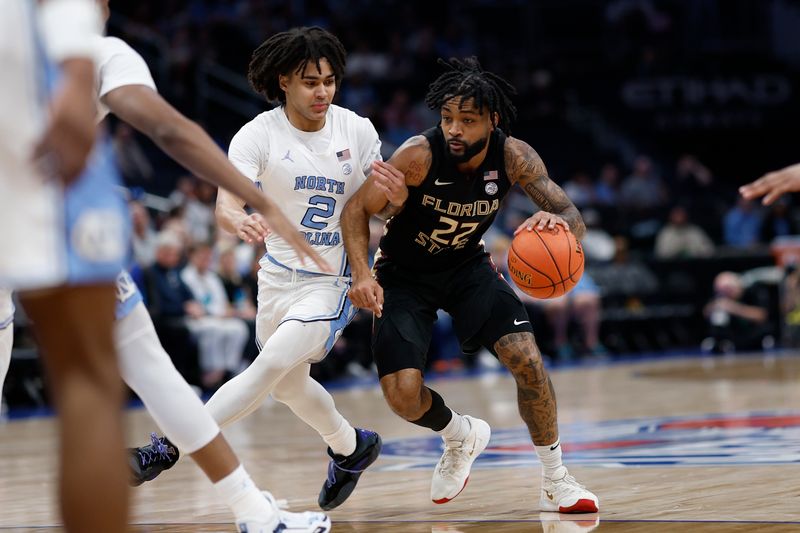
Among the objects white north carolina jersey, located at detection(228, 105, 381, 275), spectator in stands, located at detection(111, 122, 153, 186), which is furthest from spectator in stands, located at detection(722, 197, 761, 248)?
white north carolina jersey, located at detection(228, 105, 381, 275)

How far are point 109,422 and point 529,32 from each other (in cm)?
2004

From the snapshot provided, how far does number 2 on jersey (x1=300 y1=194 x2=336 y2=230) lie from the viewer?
5281 mm

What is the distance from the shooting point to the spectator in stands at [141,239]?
11.7 meters

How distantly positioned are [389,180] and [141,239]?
7.40 meters

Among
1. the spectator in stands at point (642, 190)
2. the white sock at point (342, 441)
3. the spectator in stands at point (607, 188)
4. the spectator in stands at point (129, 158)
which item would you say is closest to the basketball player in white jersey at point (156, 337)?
the white sock at point (342, 441)

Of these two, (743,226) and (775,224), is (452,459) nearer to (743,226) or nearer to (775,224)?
(743,226)

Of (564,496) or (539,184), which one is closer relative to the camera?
(564,496)

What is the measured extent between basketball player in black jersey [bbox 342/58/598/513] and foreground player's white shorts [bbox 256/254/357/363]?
0.18 metres

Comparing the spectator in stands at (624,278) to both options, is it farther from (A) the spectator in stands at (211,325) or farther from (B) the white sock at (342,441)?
(B) the white sock at (342,441)

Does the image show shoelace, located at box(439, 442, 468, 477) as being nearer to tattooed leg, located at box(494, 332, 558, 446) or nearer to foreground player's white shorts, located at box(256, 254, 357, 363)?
tattooed leg, located at box(494, 332, 558, 446)

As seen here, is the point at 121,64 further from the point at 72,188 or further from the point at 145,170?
the point at 145,170

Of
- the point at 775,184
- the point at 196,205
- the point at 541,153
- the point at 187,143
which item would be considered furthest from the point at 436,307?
the point at 541,153

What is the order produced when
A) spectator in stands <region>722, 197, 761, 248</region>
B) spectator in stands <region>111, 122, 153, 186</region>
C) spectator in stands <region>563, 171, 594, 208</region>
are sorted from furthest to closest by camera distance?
spectator in stands <region>563, 171, 594, 208</region>
spectator in stands <region>722, 197, 761, 248</region>
spectator in stands <region>111, 122, 153, 186</region>

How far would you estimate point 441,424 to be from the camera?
538cm
